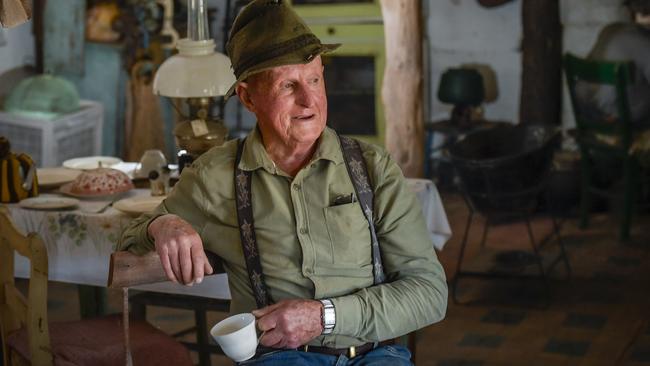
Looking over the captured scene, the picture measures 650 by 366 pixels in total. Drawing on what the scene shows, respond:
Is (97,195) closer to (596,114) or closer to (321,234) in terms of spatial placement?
(321,234)

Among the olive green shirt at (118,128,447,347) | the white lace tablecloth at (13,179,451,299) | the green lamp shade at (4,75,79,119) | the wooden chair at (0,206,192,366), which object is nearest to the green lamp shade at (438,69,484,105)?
the green lamp shade at (4,75,79,119)

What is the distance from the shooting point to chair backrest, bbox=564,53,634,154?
20.8 feet

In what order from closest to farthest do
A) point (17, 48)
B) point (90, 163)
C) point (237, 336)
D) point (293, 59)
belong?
1. point (237, 336)
2. point (293, 59)
3. point (90, 163)
4. point (17, 48)

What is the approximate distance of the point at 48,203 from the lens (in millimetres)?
4059

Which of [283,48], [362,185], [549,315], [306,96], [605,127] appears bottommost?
[549,315]

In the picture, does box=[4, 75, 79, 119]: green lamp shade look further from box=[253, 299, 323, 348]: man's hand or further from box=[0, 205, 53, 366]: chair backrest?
box=[253, 299, 323, 348]: man's hand

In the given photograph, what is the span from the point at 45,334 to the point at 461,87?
4.97m

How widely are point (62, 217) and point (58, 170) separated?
2.78ft

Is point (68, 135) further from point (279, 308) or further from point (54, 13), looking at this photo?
point (279, 308)

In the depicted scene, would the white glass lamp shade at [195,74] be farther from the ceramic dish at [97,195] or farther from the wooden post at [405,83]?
the wooden post at [405,83]

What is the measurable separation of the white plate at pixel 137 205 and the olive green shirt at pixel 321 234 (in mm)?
1050

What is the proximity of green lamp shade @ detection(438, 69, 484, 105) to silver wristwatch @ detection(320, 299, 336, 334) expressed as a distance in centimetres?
531

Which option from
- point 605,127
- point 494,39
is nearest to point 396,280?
point 605,127

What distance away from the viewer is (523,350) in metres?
4.95
